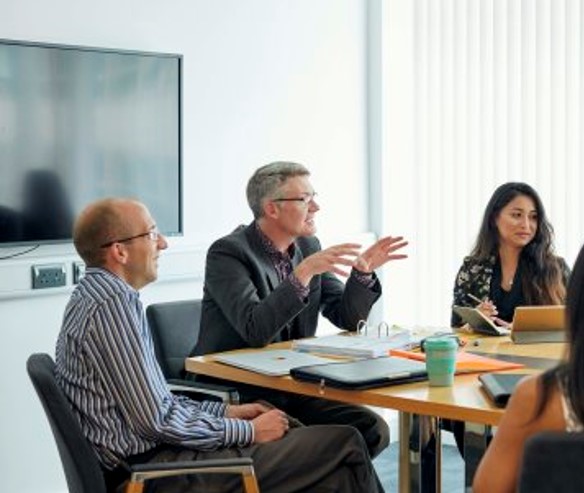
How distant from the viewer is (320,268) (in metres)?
3.53

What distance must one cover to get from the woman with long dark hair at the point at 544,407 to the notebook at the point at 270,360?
3.74ft

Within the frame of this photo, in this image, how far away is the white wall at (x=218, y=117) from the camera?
4.19m

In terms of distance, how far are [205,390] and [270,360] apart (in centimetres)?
31

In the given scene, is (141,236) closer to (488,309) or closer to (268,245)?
(268,245)

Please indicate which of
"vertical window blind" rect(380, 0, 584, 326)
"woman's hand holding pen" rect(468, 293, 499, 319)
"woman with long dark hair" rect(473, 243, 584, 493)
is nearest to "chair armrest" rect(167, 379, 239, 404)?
"woman's hand holding pen" rect(468, 293, 499, 319)

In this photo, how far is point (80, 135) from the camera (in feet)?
14.0

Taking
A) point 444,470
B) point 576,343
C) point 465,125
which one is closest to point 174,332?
point 444,470

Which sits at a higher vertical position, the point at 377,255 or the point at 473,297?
the point at 377,255

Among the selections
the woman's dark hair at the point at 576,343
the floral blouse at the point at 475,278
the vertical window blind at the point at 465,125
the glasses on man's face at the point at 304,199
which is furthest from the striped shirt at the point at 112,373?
the vertical window blind at the point at 465,125

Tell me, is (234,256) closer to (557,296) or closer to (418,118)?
(557,296)

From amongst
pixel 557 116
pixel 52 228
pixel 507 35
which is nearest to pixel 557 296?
pixel 557 116

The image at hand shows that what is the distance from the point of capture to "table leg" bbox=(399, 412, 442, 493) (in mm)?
3182

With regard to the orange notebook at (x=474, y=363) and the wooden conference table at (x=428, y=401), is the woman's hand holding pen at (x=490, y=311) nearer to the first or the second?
the wooden conference table at (x=428, y=401)

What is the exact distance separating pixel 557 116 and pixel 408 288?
1.17m
